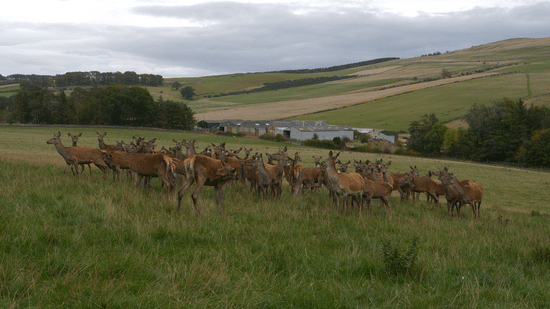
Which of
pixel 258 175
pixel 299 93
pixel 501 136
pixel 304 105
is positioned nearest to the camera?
pixel 258 175

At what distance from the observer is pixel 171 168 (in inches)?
473

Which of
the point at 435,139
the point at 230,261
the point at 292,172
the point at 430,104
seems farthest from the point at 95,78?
the point at 230,261

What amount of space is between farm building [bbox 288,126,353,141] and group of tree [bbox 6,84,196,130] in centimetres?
2898

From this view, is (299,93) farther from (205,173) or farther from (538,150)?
(205,173)

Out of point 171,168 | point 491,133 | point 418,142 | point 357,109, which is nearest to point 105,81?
point 357,109

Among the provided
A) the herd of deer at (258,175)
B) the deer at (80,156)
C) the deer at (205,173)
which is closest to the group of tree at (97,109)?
the herd of deer at (258,175)

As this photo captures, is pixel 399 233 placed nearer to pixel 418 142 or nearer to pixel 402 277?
pixel 402 277

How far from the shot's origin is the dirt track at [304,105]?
124 metres

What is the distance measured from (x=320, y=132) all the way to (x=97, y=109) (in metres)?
53.1

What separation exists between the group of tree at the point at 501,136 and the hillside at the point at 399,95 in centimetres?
1954

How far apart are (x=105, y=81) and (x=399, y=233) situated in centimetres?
16533

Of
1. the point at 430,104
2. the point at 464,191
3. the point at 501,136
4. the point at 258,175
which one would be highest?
the point at 430,104

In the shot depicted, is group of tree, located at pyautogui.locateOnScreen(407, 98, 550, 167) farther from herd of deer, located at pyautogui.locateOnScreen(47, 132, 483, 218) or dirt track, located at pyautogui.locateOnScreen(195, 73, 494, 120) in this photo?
herd of deer, located at pyautogui.locateOnScreen(47, 132, 483, 218)

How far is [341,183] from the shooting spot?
39.7 feet
